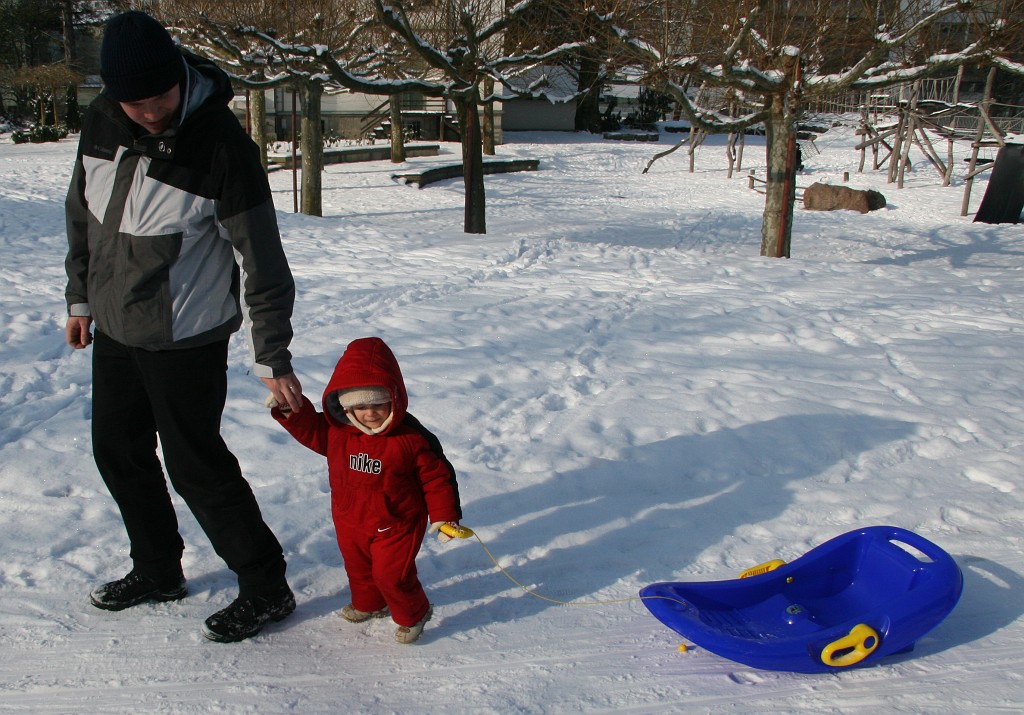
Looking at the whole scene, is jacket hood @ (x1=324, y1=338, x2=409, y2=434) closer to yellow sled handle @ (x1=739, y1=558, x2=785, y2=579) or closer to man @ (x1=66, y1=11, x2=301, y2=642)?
man @ (x1=66, y1=11, x2=301, y2=642)

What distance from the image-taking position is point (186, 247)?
8.11 ft

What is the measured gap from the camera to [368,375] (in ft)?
8.55

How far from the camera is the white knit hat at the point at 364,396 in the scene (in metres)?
2.64

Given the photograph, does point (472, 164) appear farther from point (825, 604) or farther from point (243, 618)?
point (243, 618)

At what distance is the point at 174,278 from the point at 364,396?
649 millimetres

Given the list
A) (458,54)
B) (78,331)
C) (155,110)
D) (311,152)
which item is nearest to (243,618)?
(78,331)

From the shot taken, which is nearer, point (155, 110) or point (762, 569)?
point (155, 110)

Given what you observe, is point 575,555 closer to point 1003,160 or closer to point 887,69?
point 887,69

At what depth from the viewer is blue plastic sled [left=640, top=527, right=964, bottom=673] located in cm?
267

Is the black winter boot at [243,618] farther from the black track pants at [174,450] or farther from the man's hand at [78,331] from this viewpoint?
the man's hand at [78,331]

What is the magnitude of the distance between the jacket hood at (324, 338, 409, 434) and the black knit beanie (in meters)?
0.90

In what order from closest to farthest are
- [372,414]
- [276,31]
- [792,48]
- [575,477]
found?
[372,414] < [575,477] < [792,48] < [276,31]

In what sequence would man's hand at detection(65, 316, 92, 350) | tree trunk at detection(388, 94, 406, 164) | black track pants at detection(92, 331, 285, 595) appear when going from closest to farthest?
black track pants at detection(92, 331, 285, 595) → man's hand at detection(65, 316, 92, 350) → tree trunk at detection(388, 94, 406, 164)

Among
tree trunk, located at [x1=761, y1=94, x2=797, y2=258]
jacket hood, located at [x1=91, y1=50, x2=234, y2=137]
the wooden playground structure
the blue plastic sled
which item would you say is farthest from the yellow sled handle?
the wooden playground structure
